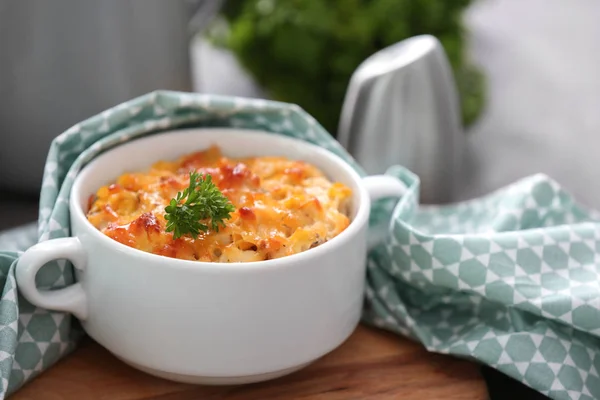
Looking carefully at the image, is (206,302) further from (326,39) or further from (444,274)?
(326,39)

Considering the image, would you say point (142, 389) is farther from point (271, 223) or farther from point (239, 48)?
point (239, 48)

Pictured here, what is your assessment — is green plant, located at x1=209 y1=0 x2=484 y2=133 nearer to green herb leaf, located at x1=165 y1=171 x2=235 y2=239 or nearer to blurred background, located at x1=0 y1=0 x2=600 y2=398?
blurred background, located at x1=0 y1=0 x2=600 y2=398

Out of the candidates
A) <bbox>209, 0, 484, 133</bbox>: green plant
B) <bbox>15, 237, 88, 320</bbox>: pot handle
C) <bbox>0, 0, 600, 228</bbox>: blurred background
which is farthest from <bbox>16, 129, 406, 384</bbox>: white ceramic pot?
<bbox>209, 0, 484, 133</bbox>: green plant

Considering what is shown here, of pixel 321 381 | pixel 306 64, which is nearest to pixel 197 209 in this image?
pixel 321 381

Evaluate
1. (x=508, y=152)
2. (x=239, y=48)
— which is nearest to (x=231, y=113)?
(x=239, y=48)

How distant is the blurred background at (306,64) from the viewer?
96 cm

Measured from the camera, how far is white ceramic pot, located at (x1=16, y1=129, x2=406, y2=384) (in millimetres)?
686

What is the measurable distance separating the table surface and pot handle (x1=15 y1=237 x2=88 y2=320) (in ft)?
0.20

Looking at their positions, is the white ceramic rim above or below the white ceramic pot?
above

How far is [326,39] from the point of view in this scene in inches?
49.7

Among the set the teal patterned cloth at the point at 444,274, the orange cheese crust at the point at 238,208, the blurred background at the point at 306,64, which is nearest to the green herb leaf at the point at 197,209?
the orange cheese crust at the point at 238,208

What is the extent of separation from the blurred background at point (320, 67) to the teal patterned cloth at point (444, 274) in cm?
9

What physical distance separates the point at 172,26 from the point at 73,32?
0.16 metres

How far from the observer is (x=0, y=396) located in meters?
0.68
